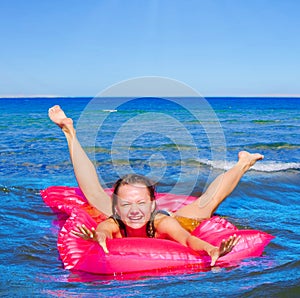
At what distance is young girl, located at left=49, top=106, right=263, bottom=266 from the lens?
13.9 feet

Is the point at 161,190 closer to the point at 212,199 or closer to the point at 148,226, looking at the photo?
the point at 212,199

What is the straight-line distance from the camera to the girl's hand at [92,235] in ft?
11.9

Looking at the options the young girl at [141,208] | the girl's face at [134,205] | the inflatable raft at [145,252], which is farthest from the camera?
the girl's face at [134,205]

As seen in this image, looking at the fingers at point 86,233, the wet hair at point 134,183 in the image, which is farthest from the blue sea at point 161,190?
the wet hair at point 134,183

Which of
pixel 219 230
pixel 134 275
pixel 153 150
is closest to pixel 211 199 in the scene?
pixel 219 230

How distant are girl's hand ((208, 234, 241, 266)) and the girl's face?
875 millimetres

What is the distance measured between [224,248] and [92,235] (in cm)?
102

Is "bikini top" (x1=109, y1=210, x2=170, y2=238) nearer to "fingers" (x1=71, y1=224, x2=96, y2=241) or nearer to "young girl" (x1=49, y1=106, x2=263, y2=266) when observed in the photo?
"young girl" (x1=49, y1=106, x2=263, y2=266)

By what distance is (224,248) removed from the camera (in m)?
3.72

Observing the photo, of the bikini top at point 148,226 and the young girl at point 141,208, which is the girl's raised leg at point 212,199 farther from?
the bikini top at point 148,226

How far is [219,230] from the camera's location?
4.63 m

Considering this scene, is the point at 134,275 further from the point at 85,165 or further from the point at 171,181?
the point at 171,181

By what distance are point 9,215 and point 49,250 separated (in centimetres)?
157

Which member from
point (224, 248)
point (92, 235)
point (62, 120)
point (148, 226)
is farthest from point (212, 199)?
point (92, 235)
